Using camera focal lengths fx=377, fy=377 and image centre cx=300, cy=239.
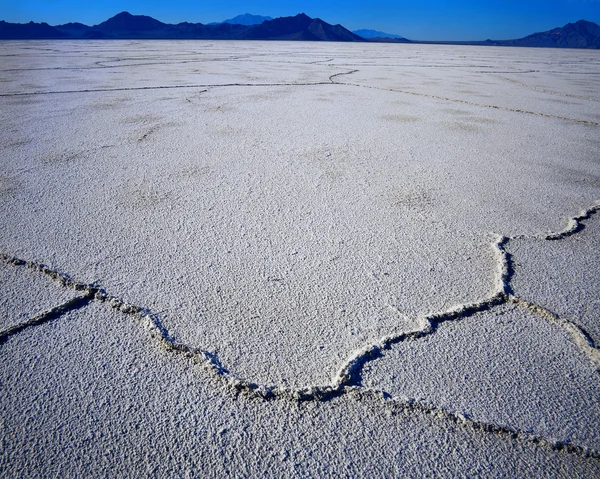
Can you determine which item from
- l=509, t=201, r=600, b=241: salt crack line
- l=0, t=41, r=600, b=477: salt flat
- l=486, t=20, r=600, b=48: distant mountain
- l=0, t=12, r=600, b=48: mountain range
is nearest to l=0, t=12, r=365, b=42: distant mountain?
l=0, t=12, r=600, b=48: mountain range

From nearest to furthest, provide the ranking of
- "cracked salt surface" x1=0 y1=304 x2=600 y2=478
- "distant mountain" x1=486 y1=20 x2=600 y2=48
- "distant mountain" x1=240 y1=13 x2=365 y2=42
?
"cracked salt surface" x1=0 y1=304 x2=600 y2=478, "distant mountain" x1=240 y1=13 x2=365 y2=42, "distant mountain" x1=486 y1=20 x2=600 y2=48

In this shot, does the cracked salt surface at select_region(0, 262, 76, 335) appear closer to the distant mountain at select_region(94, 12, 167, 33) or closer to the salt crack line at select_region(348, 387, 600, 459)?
the salt crack line at select_region(348, 387, 600, 459)

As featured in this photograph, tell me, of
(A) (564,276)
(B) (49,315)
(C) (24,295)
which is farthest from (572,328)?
(C) (24,295)

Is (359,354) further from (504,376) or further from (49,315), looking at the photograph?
(49,315)

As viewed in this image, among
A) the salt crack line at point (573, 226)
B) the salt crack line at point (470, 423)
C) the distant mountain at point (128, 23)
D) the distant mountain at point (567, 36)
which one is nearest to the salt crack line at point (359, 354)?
the salt crack line at point (470, 423)

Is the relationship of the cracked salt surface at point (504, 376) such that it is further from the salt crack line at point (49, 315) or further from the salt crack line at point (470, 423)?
the salt crack line at point (49, 315)

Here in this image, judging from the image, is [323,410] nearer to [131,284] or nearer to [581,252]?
[131,284]
